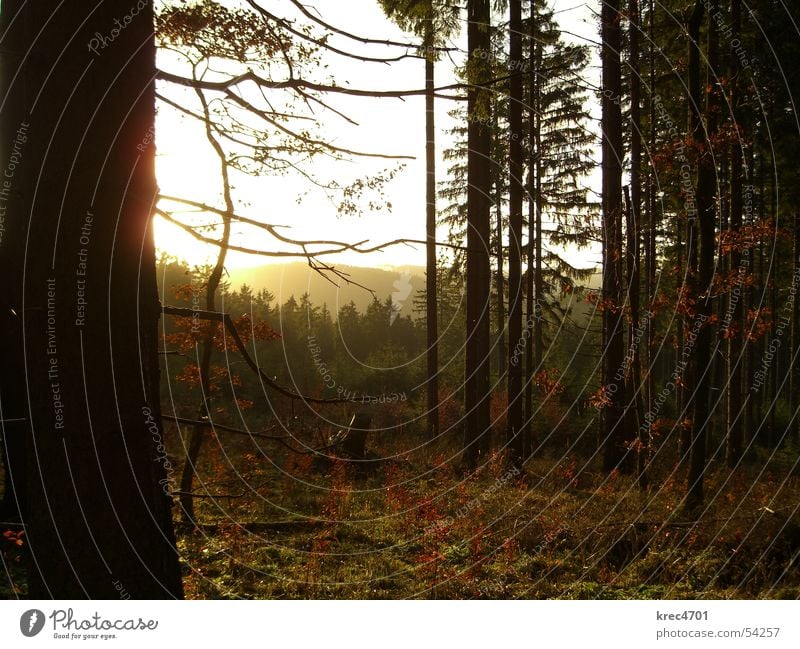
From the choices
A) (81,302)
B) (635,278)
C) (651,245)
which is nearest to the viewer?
(81,302)

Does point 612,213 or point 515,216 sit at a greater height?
point 612,213

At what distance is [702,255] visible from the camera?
27.1 ft

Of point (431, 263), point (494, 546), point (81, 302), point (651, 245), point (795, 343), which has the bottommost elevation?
point (494, 546)

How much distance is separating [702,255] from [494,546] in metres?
5.43

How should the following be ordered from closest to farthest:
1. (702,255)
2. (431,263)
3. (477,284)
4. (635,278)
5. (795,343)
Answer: (702,255), (635,278), (477,284), (431,263), (795,343)

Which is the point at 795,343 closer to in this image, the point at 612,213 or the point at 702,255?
the point at 612,213

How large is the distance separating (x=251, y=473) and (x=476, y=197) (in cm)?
923

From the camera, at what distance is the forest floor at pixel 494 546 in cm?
668

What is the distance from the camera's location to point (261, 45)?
5.14 meters

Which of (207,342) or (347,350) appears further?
(347,350)

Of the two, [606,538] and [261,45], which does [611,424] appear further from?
[261,45]

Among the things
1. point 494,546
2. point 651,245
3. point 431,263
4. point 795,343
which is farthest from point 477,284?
point 795,343

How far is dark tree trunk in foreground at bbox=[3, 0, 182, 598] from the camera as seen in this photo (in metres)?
2.93
